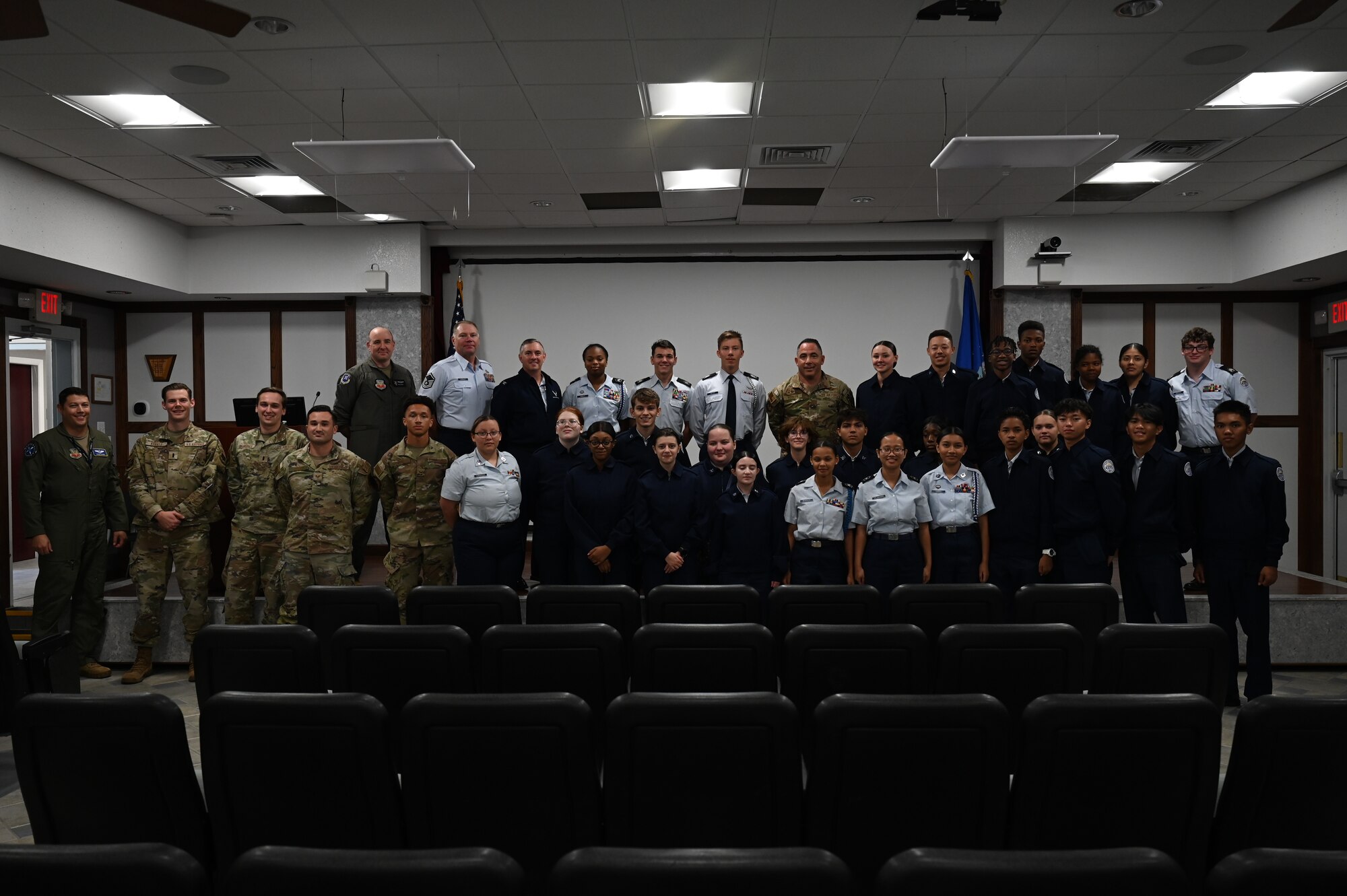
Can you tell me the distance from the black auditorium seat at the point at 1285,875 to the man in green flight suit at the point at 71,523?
259 inches

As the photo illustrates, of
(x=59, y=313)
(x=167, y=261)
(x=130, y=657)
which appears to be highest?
(x=167, y=261)

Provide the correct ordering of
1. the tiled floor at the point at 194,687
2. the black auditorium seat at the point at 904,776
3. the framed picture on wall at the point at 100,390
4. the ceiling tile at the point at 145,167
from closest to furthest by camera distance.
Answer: the black auditorium seat at the point at 904,776, the tiled floor at the point at 194,687, the ceiling tile at the point at 145,167, the framed picture on wall at the point at 100,390

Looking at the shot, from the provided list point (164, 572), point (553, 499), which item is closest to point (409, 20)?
point (553, 499)

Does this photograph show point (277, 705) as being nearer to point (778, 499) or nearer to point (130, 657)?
point (778, 499)

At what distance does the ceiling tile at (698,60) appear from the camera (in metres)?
4.70

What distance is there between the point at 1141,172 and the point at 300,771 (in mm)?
7652

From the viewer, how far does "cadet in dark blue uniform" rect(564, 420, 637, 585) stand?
203 inches

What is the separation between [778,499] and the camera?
5.17 m

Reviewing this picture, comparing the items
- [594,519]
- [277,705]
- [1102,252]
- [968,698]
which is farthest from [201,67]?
[1102,252]

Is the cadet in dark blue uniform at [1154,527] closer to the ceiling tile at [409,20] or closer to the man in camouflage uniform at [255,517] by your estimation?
the ceiling tile at [409,20]

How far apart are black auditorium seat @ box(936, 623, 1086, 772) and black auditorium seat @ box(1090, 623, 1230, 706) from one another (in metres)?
0.14

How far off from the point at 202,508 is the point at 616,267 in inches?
194

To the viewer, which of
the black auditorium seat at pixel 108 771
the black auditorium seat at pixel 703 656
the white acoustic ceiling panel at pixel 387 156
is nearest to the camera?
the black auditorium seat at pixel 108 771

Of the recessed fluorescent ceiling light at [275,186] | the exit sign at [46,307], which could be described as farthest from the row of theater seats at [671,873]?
the exit sign at [46,307]
